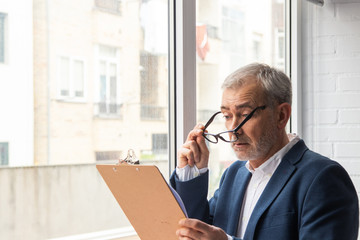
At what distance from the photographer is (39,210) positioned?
161 centimetres

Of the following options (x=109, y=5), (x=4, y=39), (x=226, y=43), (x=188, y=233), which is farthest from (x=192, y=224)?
(x=226, y=43)

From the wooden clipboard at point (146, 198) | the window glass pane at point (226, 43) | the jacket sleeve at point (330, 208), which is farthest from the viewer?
the window glass pane at point (226, 43)

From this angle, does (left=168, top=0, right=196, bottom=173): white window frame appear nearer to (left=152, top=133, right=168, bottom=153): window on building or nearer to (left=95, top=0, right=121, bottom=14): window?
(left=152, top=133, right=168, bottom=153): window on building

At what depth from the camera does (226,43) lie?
2.37 meters

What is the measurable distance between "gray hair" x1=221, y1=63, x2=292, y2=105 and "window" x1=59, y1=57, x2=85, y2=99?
0.45 meters

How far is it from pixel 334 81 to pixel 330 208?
135 centimetres

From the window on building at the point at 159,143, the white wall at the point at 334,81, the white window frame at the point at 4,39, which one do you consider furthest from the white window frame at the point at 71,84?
the white wall at the point at 334,81

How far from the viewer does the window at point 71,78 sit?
1661 mm

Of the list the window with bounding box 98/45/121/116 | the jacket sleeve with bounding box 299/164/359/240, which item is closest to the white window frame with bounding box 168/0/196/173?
the window with bounding box 98/45/121/116

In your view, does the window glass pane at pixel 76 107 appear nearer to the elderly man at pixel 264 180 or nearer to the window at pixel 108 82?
the window at pixel 108 82

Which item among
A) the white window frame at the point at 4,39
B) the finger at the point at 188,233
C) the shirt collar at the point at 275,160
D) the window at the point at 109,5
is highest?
the window at the point at 109,5

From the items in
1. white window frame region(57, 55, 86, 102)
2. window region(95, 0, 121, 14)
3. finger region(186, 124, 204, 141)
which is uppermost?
window region(95, 0, 121, 14)

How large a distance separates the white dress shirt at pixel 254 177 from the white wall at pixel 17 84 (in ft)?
1.56

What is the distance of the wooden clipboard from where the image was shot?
1.30 meters
